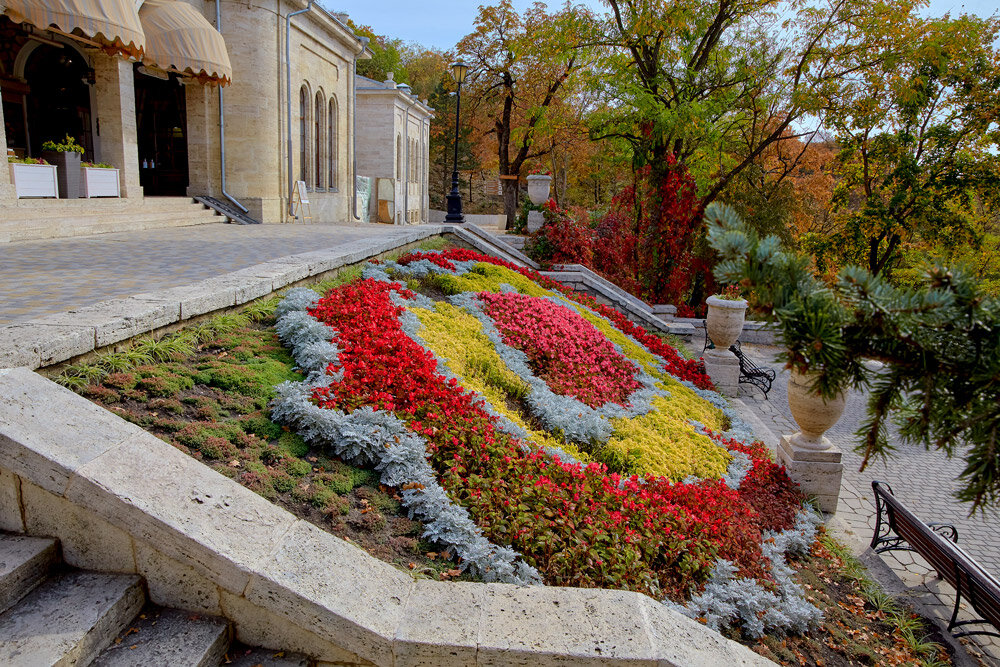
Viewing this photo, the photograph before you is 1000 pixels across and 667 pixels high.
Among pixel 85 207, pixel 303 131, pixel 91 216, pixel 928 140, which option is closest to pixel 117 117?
pixel 85 207

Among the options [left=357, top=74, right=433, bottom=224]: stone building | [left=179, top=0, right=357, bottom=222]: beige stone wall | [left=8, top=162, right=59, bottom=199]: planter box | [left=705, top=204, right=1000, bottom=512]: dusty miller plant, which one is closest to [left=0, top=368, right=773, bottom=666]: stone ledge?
[left=705, top=204, right=1000, bottom=512]: dusty miller plant

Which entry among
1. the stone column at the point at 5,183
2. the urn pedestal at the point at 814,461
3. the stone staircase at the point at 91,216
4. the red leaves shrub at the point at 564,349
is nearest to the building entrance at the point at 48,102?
the stone staircase at the point at 91,216

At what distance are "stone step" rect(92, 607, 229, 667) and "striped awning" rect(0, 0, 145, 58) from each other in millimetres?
11819

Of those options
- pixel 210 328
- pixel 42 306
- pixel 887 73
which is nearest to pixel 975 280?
pixel 210 328

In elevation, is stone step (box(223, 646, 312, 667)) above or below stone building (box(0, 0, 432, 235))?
below

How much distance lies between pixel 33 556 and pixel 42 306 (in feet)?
10.3

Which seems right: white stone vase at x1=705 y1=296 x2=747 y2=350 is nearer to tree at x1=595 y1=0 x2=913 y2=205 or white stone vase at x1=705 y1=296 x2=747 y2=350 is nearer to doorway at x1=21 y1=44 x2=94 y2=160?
tree at x1=595 y1=0 x2=913 y2=205

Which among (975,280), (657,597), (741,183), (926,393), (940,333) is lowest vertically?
(657,597)

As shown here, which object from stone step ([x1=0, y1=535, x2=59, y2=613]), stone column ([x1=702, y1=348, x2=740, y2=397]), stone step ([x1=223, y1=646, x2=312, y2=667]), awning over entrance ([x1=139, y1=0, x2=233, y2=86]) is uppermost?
awning over entrance ([x1=139, y1=0, x2=233, y2=86])

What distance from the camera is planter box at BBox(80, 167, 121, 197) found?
13.1 meters

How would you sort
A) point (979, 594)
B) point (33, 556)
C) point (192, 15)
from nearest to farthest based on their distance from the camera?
point (33, 556), point (979, 594), point (192, 15)

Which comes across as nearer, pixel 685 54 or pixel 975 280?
pixel 975 280

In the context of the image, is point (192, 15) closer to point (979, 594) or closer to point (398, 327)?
point (398, 327)

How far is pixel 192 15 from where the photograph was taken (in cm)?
1539
